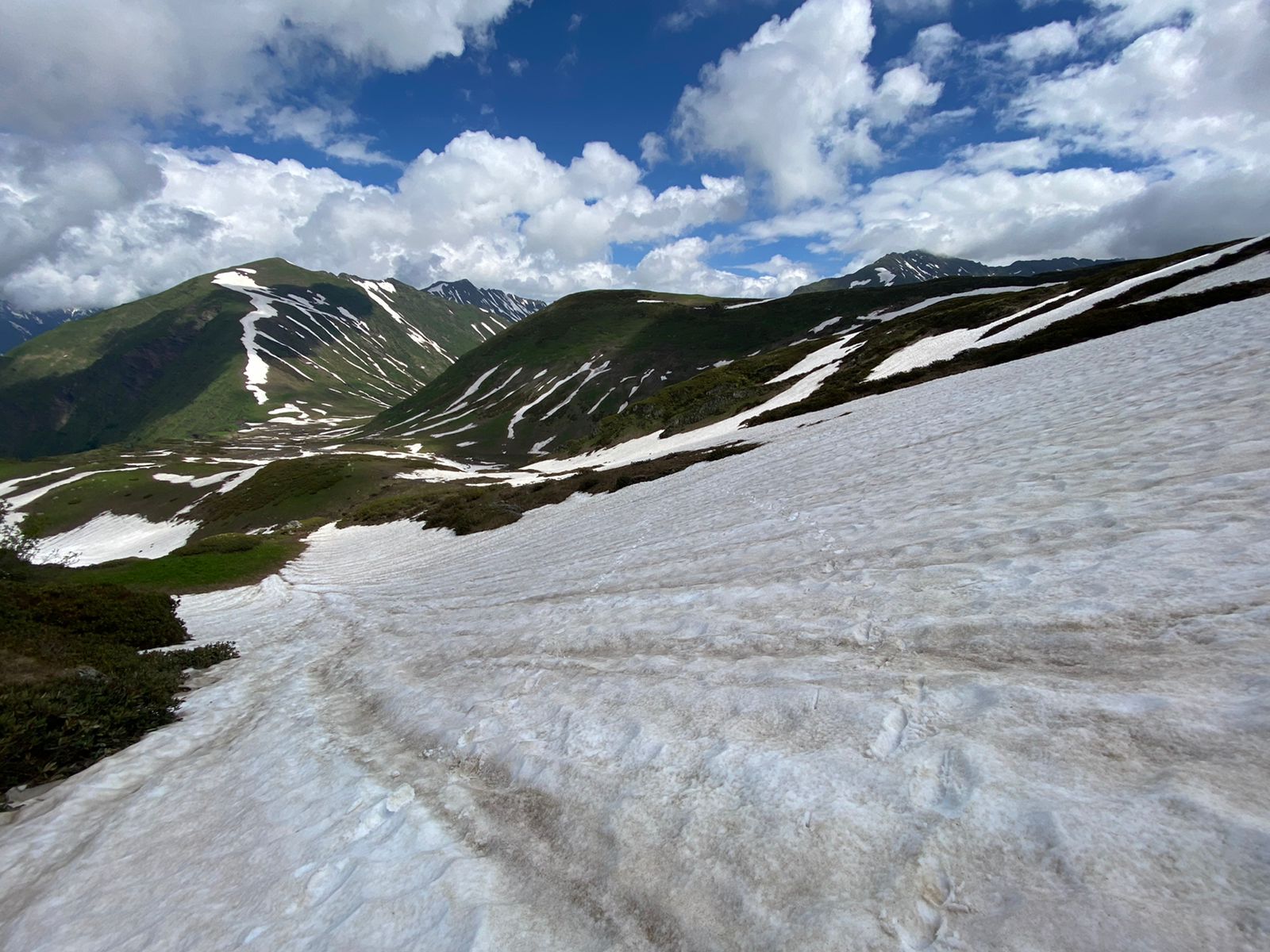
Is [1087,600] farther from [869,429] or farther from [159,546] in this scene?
[159,546]

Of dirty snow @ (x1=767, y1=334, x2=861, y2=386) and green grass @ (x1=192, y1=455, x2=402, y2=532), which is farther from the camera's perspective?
green grass @ (x1=192, y1=455, x2=402, y2=532)

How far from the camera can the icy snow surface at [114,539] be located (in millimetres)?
64062

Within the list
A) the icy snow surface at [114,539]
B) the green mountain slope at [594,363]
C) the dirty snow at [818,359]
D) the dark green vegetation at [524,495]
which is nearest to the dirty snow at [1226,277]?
the dark green vegetation at [524,495]

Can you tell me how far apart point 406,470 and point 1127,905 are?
79.0m

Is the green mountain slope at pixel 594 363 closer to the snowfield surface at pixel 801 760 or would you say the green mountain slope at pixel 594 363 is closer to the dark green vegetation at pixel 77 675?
the dark green vegetation at pixel 77 675

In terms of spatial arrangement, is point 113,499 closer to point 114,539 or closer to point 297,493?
point 114,539

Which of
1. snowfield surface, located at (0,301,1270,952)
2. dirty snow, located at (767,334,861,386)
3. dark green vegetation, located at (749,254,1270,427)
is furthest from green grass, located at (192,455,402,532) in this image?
snowfield surface, located at (0,301,1270,952)

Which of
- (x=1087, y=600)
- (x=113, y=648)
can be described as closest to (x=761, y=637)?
(x=1087, y=600)

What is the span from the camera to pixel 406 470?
74.4 meters

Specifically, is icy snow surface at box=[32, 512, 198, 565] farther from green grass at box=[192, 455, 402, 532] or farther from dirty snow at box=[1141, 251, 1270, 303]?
dirty snow at box=[1141, 251, 1270, 303]

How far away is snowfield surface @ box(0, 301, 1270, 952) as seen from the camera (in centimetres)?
320

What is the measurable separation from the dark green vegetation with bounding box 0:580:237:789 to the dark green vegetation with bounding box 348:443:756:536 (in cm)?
1705

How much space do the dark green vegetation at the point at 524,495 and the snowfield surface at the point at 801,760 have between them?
18.9 metres

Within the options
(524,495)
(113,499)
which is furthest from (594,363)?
(524,495)
